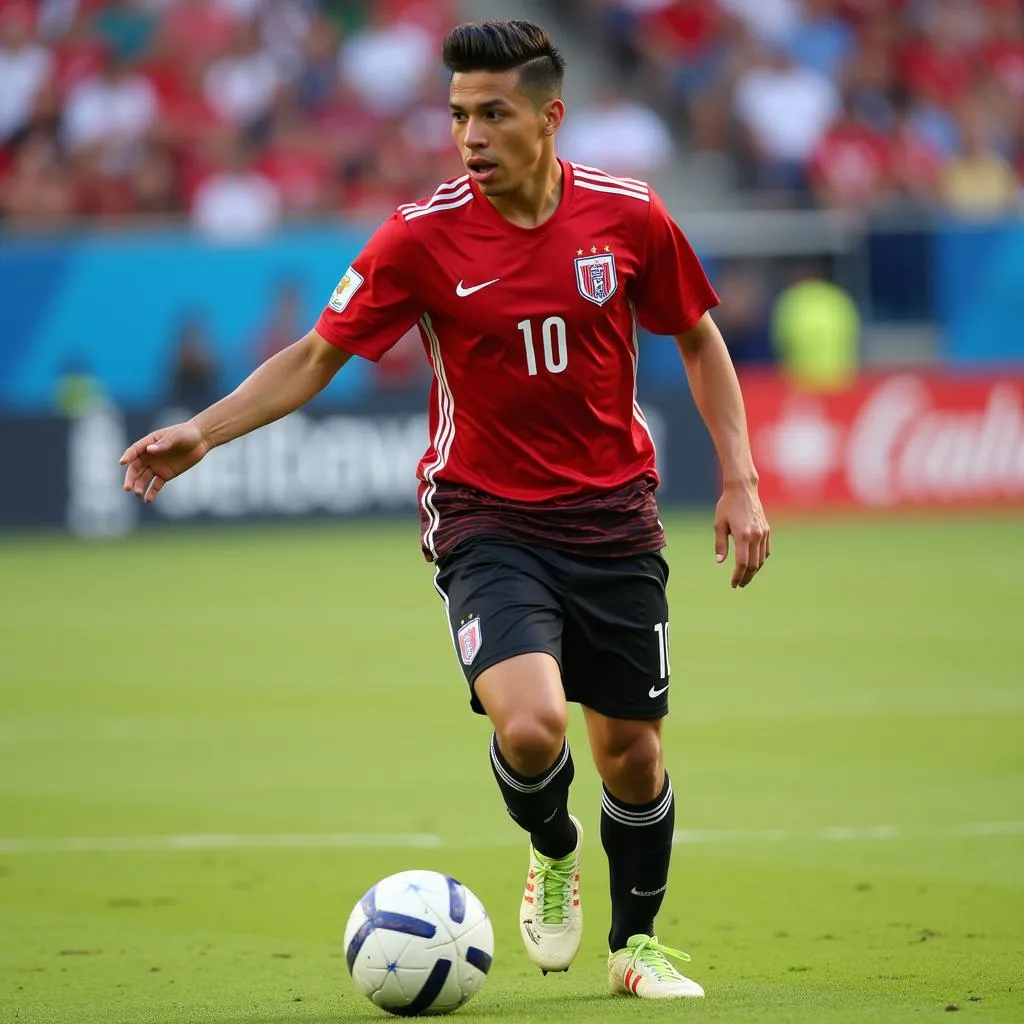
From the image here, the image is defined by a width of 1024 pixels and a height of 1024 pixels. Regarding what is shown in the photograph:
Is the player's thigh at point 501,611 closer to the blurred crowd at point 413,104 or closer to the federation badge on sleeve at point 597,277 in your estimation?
the federation badge on sleeve at point 597,277

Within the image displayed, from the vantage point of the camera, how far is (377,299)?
552 centimetres

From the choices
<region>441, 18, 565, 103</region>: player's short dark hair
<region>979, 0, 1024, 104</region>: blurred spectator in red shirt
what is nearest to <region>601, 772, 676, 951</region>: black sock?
<region>441, 18, 565, 103</region>: player's short dark hair

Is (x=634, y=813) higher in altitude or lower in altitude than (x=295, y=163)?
lower

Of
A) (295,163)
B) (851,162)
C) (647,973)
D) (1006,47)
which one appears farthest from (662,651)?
(1006,47)

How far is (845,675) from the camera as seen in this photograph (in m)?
11.8

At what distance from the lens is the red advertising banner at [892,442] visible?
2056cm

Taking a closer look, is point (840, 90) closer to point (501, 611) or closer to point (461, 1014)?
point (501, 611)

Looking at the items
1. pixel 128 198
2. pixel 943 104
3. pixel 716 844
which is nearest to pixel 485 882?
pixel 716 844

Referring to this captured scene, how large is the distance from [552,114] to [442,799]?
3903mm

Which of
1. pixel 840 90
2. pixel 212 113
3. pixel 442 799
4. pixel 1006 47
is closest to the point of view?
pixel 442 799

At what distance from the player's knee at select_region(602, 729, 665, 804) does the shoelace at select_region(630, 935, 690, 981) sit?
391 millimetres

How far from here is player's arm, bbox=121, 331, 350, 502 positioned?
5324 mm

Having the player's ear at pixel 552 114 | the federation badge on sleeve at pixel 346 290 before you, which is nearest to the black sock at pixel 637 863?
the federation badge on sleeve at pixel 346 290

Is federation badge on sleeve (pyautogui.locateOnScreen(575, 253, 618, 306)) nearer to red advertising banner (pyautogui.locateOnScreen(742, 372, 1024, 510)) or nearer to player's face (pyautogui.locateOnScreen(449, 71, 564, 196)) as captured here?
player's face (pyautogui.locateOnScreen(449, 71, 564, 196))
